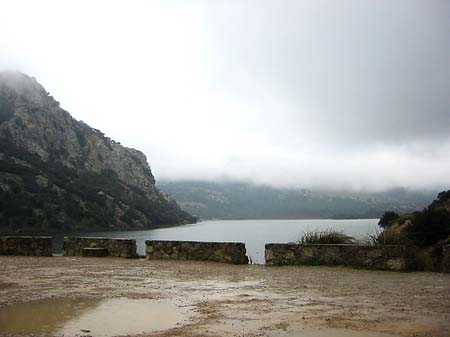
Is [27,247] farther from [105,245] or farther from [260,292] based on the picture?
[260,292]

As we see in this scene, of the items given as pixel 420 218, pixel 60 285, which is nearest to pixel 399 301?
pixel 60 285

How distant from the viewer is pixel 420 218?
2311cm

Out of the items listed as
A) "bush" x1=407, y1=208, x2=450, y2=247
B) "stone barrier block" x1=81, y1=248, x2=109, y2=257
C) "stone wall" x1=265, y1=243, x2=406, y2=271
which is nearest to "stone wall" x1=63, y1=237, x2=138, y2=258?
"stone barrier block" x1=81, y1=248, x2=109, y2=257

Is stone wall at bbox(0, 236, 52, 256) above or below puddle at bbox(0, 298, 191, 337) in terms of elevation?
above

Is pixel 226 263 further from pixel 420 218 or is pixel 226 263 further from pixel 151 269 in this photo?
pixel 420 218

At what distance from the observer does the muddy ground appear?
6090 millimetres

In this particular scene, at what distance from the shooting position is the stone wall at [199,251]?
47.9ft

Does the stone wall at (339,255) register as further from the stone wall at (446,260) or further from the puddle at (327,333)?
the puddle at (327,333)

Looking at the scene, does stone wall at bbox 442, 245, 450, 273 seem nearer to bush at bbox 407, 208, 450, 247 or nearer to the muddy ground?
the muddy ground

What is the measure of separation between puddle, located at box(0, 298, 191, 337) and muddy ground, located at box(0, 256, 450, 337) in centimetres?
28

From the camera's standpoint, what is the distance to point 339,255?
1327cm

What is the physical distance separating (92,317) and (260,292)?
328cm

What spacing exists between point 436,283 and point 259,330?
5645 millimetres

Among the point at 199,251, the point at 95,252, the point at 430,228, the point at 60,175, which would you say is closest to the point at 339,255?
the point at 199,251
